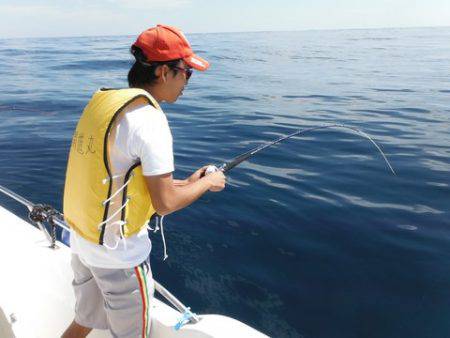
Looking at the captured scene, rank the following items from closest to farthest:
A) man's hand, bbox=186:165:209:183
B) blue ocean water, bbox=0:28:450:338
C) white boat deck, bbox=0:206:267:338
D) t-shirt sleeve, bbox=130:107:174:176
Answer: t-shirt sleeve, bbox=130:107:174:176
man's hand, bbox=186:165:209:183
white boat deck, bbox=0:206:267:338
blue ocean water, bbox=0:28:450:338

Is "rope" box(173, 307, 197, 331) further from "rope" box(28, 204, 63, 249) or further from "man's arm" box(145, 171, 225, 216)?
"rope" box(28, 204, 63, 249)

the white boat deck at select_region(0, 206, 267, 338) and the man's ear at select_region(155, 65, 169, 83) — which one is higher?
the man's ear at select_region(155, 65, 169, 83)

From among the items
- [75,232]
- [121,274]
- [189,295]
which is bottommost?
[189,295]

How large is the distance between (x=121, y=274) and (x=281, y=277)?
255 cm

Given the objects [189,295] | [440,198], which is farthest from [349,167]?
[189,295]

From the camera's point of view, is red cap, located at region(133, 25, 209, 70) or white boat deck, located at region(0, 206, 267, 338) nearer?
red cap, located at region(133, 25, 209, 70)

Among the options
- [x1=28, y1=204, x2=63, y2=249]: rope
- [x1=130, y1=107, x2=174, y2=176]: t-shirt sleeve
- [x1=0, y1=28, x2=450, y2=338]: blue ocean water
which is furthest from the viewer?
[x1=0, y1=28, x2=450, y2=338]: blue ocean water

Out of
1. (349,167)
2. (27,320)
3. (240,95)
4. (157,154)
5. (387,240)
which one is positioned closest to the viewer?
(157,154)

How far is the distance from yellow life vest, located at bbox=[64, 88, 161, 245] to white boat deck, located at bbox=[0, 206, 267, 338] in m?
0.88

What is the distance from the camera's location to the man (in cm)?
180

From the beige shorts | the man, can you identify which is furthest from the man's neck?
the beige shorts

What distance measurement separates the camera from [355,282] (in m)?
4.17

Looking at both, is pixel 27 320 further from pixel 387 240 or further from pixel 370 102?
pixel 370 102

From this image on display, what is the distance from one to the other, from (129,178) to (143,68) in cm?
57
